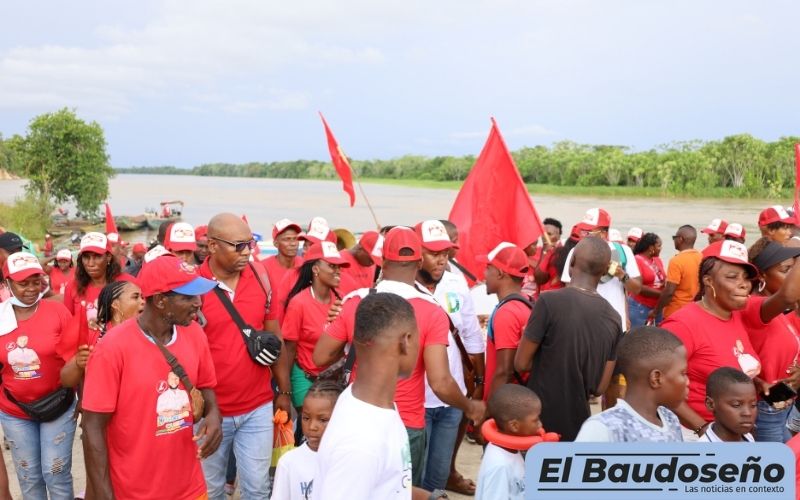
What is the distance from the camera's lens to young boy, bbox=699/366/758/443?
2.79 metres

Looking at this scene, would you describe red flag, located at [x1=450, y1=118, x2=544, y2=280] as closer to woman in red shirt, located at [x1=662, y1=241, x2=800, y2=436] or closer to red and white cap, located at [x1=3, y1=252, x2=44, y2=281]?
woman in red shirt, located at [x1=662, y1=241, x2=800, y2=436]

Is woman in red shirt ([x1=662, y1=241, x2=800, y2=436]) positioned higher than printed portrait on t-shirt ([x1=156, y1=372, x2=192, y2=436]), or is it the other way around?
woman in red shirt ([x1=662, y1=241, x2=800, y2=436])

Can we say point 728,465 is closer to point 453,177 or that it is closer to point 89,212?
point 89,212

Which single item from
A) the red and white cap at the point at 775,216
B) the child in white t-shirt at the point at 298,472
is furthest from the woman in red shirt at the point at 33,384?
the red and white cap at the point at 775,216

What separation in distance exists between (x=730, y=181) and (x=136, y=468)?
195 ft

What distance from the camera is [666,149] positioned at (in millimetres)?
70875

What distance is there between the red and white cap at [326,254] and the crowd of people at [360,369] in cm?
1

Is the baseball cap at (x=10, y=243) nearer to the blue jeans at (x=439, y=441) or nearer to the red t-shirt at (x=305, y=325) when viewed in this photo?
the red t-shirt at (x=305, y=325)

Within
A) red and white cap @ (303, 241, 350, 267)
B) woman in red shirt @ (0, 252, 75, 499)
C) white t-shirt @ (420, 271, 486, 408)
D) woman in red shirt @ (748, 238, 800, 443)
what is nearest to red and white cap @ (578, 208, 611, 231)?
white t-shirt @ (420, 271, 486, 408)

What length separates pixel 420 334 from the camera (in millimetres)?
3232

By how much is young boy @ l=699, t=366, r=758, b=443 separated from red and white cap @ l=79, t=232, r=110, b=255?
4.20 m

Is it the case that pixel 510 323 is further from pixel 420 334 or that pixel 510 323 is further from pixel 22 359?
pixel 22 359

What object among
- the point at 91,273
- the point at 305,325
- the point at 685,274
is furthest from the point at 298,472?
the point at 685,274

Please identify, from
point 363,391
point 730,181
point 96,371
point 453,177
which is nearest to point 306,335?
point 96,371
